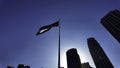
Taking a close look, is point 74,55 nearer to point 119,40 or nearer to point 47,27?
point 119,40

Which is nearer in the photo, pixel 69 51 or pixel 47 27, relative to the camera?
pixel 47 27

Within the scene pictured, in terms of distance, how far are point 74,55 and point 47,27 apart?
13130cm

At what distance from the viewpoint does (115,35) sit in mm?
199250

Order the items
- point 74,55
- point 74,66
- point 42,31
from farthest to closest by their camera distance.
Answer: point 74,55, point 74,66, point 42,31

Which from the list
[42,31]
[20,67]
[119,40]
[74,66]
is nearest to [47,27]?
[42,31]

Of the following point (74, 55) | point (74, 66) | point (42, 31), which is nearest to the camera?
point (42, 31)

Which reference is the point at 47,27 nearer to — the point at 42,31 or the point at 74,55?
the point at 42,31

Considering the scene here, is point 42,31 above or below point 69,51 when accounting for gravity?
below

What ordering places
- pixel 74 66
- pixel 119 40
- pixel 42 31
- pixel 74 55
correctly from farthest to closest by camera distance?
pixel 119 40
pixel 74 55
pixel 74 66
pixel 42 31

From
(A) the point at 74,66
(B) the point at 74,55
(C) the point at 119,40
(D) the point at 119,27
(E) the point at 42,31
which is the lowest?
(E) the point at 42,31

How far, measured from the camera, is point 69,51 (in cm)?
16125

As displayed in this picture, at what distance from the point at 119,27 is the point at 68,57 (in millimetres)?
92868

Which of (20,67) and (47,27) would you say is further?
(20,67)

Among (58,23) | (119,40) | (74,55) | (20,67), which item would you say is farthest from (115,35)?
(58,23)
